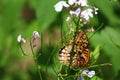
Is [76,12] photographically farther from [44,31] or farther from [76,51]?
[44,31]

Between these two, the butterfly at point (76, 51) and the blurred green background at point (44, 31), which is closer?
the butterfly at point (76, 51)

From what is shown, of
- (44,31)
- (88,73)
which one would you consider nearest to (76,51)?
(88,73)

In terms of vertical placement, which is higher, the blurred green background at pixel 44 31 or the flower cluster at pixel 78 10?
the flower cluster at pixel 78 10

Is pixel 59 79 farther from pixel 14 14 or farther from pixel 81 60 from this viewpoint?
pixel 14 14

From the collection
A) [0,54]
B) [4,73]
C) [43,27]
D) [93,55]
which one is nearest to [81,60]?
[93,55]

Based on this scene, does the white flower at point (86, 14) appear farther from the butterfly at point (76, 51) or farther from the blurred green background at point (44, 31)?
the blurred green background at point (44, 31)

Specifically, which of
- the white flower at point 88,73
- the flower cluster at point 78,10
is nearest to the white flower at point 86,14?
the flower cluster at point 78,10
